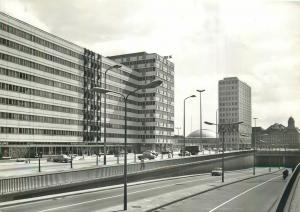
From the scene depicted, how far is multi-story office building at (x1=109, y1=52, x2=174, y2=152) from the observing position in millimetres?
151000

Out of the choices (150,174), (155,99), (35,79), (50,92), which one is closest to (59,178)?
(150,174)

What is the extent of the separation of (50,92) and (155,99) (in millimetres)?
57982

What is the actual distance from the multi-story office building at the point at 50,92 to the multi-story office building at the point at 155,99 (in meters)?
16.2

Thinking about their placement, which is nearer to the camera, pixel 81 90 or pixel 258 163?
pixel 81 90

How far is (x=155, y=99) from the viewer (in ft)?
499

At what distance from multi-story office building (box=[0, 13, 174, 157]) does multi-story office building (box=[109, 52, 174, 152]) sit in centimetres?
1618

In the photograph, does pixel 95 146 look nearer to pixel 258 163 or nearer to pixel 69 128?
pixel 69 128

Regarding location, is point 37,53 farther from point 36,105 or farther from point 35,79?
point 36,105

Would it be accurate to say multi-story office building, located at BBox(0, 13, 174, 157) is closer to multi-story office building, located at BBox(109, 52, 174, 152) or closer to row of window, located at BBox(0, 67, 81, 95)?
row of window, located at BBox(0, 67, 81, 95)

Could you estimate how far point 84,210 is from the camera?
27.2m

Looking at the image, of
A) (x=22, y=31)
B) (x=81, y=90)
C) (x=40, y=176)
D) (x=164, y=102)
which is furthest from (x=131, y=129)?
(x=40, y=176)

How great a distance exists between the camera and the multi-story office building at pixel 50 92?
86.1 metres

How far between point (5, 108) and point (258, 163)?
107184 millimetres

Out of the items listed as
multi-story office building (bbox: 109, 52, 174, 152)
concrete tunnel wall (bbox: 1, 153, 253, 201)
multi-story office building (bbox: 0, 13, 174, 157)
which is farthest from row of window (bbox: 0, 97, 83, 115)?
multi-story office building (bbox: 109, 52, 174, 152)
